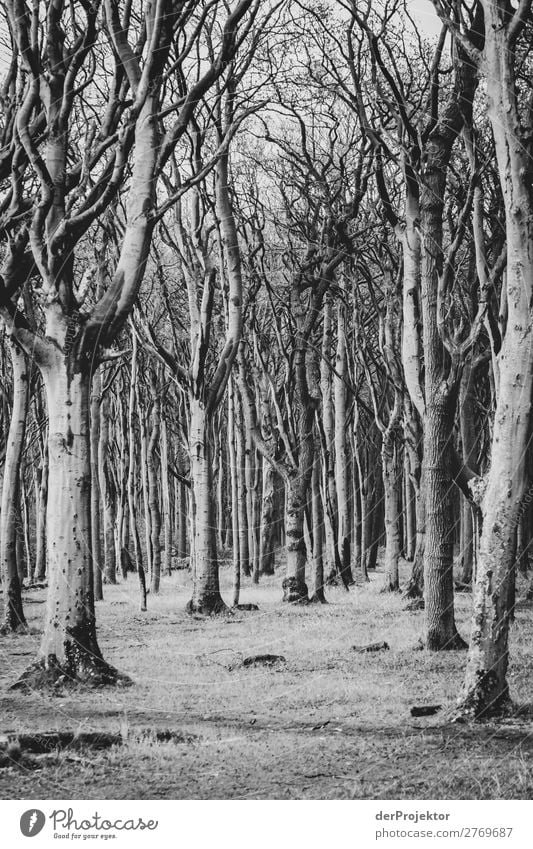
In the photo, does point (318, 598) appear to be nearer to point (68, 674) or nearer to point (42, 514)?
point (42, 514)

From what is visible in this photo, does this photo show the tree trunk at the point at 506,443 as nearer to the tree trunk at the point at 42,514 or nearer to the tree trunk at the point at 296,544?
the tree trunk at the point at 296,544

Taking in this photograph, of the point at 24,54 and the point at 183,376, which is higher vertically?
the point at 24,54

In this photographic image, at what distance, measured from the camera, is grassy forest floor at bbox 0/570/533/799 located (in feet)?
15.6

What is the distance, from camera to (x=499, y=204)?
11.4m

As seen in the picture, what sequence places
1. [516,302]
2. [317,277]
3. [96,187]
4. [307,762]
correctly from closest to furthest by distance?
[307,762] → [516,302] → [96,187] → [317,277]

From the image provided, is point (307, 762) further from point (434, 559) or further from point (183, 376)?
point (183, 376)

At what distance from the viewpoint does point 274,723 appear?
635 cm

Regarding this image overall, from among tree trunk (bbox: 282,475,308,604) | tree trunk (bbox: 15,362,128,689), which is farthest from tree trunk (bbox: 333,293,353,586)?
tree trunk (bbox: 15,362,128,689)

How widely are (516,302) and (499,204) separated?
5881mm

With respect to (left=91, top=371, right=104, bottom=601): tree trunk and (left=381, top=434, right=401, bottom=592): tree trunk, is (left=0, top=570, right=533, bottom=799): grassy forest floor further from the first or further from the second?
(left=91, top=371, right=104, bottom=601): tree trunk

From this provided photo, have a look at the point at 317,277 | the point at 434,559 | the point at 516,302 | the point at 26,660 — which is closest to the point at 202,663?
the point at 26,660
